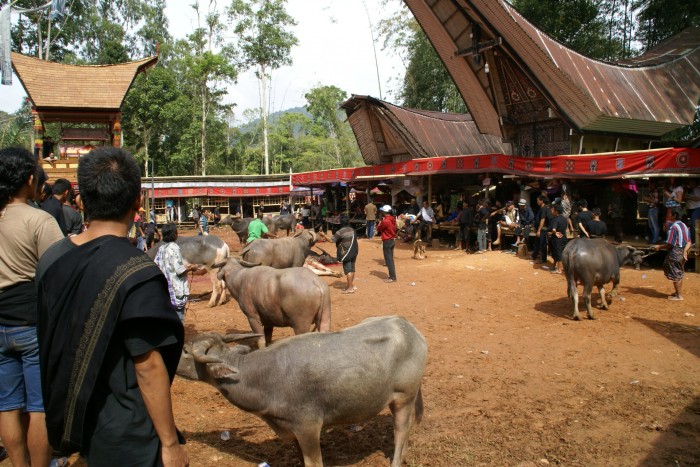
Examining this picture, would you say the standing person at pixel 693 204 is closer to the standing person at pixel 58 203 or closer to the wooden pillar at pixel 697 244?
the wooden pillar at pixel 697 244

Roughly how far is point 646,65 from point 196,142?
30.7 meters

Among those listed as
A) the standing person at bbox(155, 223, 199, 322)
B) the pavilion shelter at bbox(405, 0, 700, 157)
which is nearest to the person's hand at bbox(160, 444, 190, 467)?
the standing person at bbox(155, 223, 199, 322)

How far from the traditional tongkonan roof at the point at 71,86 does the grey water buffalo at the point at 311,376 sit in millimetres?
13565

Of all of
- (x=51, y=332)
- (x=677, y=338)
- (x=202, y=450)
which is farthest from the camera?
(x=677, y=338)

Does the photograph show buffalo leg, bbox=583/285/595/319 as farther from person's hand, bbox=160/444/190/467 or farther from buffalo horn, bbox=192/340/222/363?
person's hand, bbox=160/444/190/467

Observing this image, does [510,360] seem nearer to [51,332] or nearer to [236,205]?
[51,332]

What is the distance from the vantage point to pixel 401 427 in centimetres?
415

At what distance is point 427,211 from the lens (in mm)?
19531

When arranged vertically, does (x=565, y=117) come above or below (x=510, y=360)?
above

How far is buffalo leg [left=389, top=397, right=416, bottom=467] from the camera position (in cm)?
412

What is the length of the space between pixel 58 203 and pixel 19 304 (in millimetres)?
2156

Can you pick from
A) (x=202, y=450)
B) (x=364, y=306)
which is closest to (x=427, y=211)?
(x=364, y=306)

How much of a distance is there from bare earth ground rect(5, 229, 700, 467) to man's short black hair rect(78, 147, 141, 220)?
84.6 inches

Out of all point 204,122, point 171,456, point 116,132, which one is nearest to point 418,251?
point 116,132
